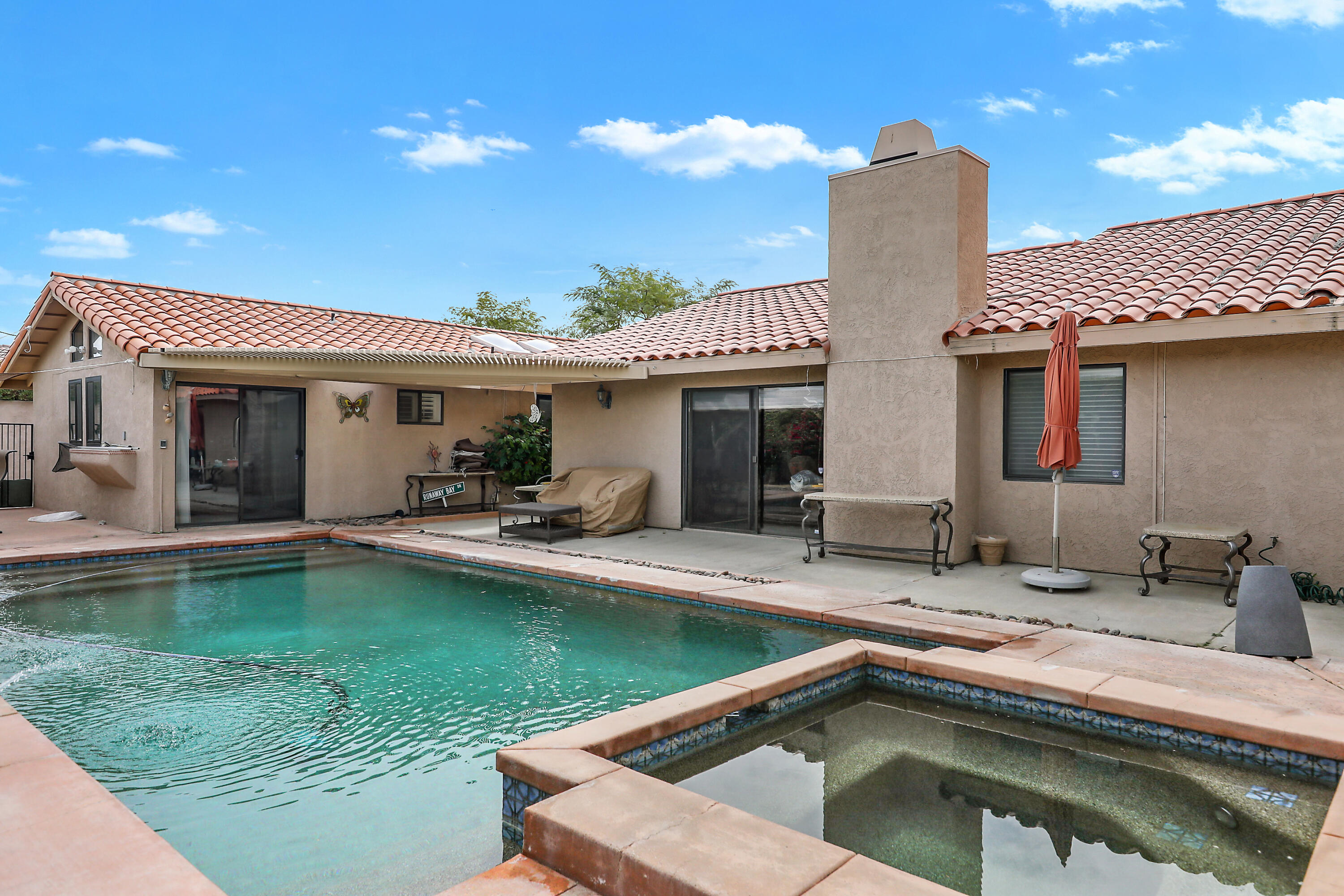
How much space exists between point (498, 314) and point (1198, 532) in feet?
109

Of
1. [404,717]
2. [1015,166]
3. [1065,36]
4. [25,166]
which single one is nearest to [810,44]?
[1065,36]

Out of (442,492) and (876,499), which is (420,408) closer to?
(442,492)

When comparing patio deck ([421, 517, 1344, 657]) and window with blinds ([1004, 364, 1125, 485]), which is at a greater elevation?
window with blinds ([1004, 364, 1125, 485])

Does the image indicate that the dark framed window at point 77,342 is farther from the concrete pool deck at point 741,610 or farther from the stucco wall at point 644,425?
the stucco wall at point 644,425

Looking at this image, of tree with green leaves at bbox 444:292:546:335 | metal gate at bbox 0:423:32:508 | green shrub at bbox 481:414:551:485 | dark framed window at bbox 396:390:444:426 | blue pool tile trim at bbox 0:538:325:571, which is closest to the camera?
blue pool tile trim at bbox 0:538:325:571

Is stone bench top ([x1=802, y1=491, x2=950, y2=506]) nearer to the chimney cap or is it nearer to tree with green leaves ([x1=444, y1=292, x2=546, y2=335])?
the chimney cap

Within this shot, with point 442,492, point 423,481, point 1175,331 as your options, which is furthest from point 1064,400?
point 423,481

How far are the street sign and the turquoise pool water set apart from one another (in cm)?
491

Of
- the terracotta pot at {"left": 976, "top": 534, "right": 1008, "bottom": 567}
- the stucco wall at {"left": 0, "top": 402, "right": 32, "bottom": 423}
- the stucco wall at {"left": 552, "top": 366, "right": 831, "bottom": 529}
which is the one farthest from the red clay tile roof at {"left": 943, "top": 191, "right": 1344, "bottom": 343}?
the stucco wall at {"left": 0, "top": 402, "right": 32, "bottom": 423}

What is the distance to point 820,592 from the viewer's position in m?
6.47

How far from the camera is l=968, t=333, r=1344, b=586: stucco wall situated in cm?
645

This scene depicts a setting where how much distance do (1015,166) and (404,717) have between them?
82.1ft

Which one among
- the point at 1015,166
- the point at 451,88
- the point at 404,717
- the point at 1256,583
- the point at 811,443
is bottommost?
the point at 404,717

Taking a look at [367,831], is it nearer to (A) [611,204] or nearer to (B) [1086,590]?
(B) [1086,590]
